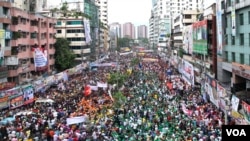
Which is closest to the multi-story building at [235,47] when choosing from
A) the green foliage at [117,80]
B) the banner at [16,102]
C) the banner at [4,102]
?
the green foliage at [117,80]

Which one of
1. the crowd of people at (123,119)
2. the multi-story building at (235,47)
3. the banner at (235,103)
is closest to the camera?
the banner at (235,103)

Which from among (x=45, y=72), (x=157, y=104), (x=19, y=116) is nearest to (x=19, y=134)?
(x=19, y=116)

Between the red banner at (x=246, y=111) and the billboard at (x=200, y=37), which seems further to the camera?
the billboard at (x=200, y=37)

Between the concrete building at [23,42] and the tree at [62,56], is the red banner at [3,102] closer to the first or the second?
the concrete building at [23,42]

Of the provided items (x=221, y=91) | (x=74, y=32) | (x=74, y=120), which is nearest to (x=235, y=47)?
(x=221, y=91)

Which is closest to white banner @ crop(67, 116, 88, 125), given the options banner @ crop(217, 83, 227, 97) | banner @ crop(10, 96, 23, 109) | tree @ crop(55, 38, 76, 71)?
banner @ crop(217, 83, 227, 97)
